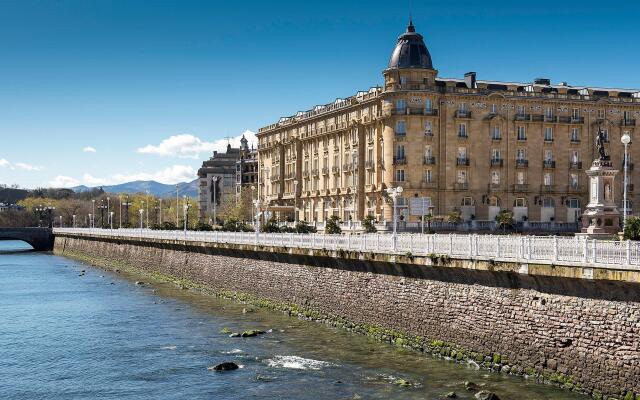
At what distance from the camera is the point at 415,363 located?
3356 centimetres

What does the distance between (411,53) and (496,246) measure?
2462 inches

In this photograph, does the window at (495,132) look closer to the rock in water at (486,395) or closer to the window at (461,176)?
the window at (461,176)

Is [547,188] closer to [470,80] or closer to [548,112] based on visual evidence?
[548,112]

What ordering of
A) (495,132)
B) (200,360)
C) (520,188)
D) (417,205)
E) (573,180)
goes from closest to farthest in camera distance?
(200,360) < (417,205) < (495,132) < (520,188) < (573,180)

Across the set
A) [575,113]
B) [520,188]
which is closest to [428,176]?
[520,188]

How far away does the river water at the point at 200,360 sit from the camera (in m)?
30.4

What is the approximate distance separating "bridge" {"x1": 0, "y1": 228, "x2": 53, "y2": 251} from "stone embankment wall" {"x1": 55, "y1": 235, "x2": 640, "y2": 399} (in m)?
117

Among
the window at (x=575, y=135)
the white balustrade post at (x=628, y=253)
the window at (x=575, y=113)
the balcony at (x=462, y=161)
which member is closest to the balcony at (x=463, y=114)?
the balcony at (x=462, y=161)

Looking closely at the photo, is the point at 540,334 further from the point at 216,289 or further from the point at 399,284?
the point at 216,289

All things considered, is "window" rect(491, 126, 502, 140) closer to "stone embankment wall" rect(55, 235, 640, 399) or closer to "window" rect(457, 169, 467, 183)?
"window" rect(457, 169, 467, 183)

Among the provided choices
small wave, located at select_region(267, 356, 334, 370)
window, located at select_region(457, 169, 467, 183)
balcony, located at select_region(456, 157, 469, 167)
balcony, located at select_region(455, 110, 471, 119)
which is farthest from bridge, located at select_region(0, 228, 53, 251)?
small wave, located at select_region(267, 356, 334, 370)

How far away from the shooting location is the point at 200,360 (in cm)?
3662

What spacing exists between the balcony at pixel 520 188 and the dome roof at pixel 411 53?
17060 millimetres

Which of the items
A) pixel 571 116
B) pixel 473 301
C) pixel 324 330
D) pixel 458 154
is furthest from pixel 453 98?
pixel 473 301
